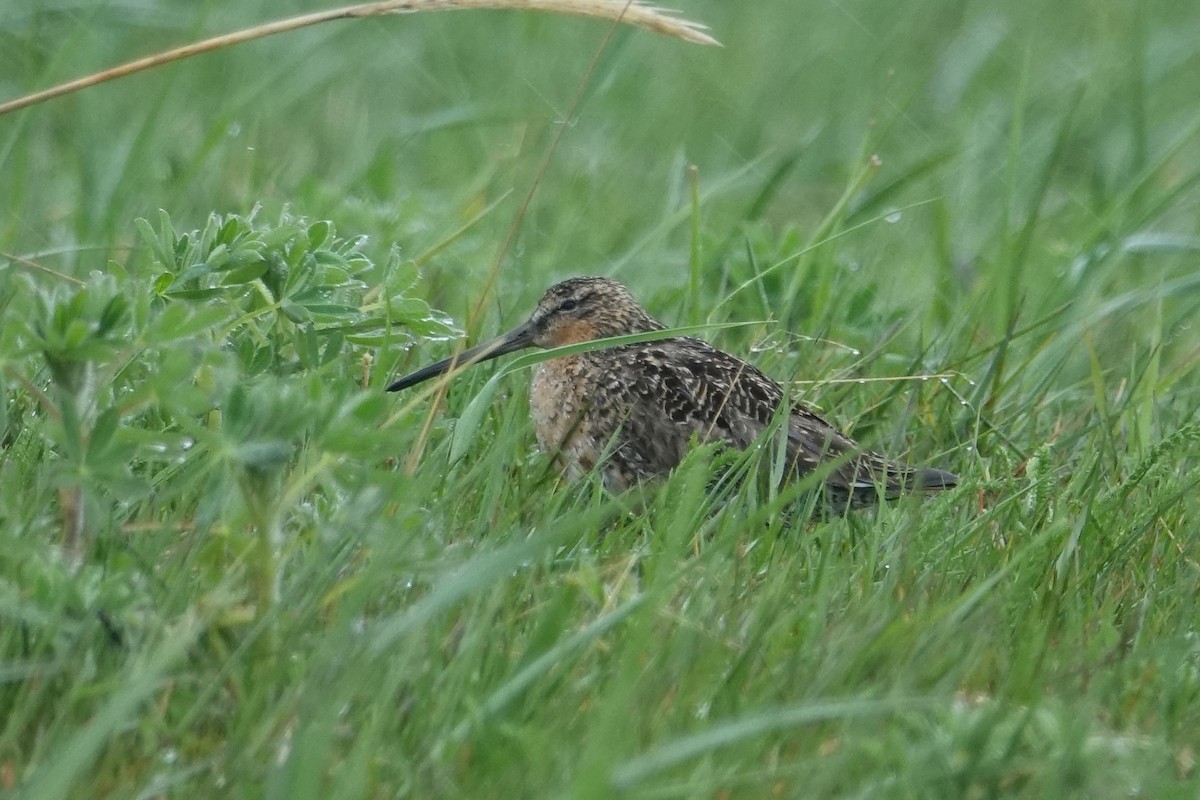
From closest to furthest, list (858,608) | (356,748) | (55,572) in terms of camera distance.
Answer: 1. (356,748)
2. (55,572)
3. (858,608)

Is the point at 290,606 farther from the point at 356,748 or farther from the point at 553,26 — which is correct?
the point at 553,26

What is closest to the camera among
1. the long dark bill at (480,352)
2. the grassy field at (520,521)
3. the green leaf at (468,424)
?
the grassy field at (520,521)

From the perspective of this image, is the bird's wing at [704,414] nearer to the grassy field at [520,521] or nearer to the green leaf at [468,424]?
the grassy field at [520,521]

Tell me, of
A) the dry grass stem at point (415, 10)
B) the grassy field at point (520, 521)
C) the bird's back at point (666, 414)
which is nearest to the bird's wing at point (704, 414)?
the bird's back at point (666, 414)

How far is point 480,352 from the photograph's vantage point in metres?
4.98

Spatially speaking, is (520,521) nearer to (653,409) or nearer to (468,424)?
(468,424)

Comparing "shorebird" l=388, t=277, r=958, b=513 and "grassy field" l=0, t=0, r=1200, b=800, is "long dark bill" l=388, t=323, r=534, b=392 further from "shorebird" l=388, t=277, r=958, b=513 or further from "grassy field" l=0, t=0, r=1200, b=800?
"grassy field" l=0, t=0, r=1200, b=800

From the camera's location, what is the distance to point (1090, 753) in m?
2.92

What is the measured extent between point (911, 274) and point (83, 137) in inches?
131

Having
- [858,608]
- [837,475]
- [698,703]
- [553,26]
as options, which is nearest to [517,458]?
[837,475]

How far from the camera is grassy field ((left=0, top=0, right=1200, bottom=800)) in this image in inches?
117

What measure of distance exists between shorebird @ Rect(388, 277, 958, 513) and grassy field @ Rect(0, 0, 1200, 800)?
14 centimetres

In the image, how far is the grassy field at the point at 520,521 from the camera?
2969 mm

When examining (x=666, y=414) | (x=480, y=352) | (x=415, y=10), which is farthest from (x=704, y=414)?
(x=415, y=10)
